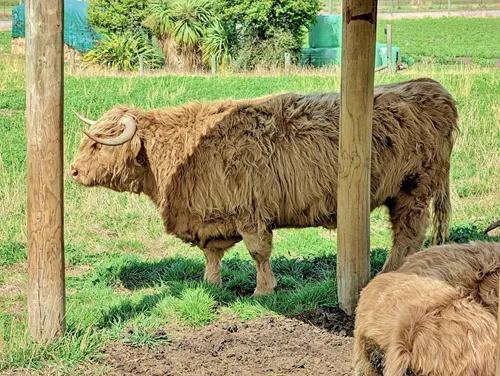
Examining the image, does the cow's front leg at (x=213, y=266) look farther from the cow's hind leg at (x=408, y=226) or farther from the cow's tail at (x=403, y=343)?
the cow's tail at (x=403, y=343)

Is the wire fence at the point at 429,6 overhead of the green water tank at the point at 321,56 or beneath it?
overhead

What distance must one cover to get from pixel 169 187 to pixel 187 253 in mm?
1695

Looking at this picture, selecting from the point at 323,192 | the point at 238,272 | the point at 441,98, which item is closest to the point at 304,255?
the point at 238,272

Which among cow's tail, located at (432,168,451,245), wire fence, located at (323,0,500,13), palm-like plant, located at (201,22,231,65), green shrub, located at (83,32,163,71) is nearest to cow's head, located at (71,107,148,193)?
cow's tail, located at (432,168,451,245)

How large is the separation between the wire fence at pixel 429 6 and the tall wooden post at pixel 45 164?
210 ft

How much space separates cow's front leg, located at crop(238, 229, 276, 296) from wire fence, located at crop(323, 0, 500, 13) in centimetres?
6232

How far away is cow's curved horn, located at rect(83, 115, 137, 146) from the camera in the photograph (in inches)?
294

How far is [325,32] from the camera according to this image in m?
37.6

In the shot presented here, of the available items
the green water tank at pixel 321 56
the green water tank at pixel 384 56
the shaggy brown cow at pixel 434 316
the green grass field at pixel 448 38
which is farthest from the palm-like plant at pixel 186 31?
the shaggy brown cow at pixel 434 316

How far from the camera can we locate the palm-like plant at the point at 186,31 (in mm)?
32875

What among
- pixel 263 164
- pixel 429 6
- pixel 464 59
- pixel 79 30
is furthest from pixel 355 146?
pixel 429 6

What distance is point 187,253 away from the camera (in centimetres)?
935

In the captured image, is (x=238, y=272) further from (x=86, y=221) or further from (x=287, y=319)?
(x=86, y=221)

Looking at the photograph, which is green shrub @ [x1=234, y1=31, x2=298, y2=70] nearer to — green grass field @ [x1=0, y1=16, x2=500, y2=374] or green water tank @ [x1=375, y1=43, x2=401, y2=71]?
green water tank @ [x1=375, y1=43, x2=401, y2=71]
